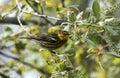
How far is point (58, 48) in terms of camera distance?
2.21 metres

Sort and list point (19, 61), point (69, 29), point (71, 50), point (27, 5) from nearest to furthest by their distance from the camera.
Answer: point (69, 29) < point (71, 50) < point (27, 5) < point (19, 61)

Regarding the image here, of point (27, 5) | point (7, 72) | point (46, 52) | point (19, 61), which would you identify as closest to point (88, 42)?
point (46, 52)

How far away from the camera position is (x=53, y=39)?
87.1 inches

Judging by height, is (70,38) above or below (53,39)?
below

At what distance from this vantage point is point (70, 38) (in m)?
2.04

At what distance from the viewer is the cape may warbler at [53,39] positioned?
7.17 feet

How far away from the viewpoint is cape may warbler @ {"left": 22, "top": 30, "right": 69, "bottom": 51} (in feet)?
7.17

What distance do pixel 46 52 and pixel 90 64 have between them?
4.61 feet

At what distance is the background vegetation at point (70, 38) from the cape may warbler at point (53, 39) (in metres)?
0.04

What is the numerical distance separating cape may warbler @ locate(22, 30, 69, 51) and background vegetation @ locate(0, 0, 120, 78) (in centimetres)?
4

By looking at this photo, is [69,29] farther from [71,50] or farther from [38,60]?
[38,60]

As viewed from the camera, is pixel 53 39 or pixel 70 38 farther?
pixel 53 39

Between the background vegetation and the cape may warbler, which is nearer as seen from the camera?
the background vegetation

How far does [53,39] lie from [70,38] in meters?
0.20
